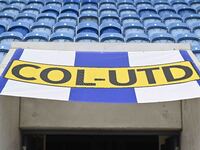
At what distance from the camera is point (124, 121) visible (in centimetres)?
388

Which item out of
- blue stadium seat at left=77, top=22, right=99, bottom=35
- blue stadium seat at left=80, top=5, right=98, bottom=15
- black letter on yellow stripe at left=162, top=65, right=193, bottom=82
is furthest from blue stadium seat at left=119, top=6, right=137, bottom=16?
black letter on yellow stripe at left=162, top=65, right=193, bottom=82

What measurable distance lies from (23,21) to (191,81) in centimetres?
528

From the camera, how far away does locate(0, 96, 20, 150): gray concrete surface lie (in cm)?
353

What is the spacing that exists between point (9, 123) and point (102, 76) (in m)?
0.85

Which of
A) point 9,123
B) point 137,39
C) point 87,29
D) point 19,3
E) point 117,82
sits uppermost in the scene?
point 19,3

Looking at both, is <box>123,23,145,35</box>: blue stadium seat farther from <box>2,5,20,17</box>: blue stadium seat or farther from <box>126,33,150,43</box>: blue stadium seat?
<box>2,5,20,17</box>: blue stadium seat

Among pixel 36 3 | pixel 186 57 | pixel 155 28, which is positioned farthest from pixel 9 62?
pixel 36 3

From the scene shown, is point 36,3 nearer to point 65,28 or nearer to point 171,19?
point 65,28

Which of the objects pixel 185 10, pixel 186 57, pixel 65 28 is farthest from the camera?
pixel 185 10

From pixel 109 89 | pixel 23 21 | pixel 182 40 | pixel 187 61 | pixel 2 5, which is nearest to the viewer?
pixel 109 89

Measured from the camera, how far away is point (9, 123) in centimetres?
370

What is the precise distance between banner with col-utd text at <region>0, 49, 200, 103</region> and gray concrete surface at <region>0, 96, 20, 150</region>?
0.89 feet

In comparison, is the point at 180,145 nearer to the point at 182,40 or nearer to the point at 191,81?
the point at 191,81

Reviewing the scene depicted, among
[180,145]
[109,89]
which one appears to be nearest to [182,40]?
[180,145]
